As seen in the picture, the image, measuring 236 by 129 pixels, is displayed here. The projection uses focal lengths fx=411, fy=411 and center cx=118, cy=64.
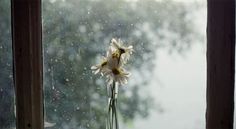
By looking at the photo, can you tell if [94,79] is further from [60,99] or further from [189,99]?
[189,99]

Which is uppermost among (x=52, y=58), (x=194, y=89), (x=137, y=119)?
(x=52, y=58)

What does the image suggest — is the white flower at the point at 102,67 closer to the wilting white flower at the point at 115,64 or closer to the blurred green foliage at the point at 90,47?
the wilting white flower at the point at 115,64

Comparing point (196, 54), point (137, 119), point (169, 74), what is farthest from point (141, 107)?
point (196, 54)

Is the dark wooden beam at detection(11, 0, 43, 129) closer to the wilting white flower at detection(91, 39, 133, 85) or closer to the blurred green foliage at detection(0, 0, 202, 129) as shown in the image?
the blurred green foliage at detection(0, 0, 202, 129)

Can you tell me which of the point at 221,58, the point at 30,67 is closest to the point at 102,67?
the point at 30,67

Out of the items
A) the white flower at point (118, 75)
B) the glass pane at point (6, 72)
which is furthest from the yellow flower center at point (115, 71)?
the glass pane at point (6, 72)
